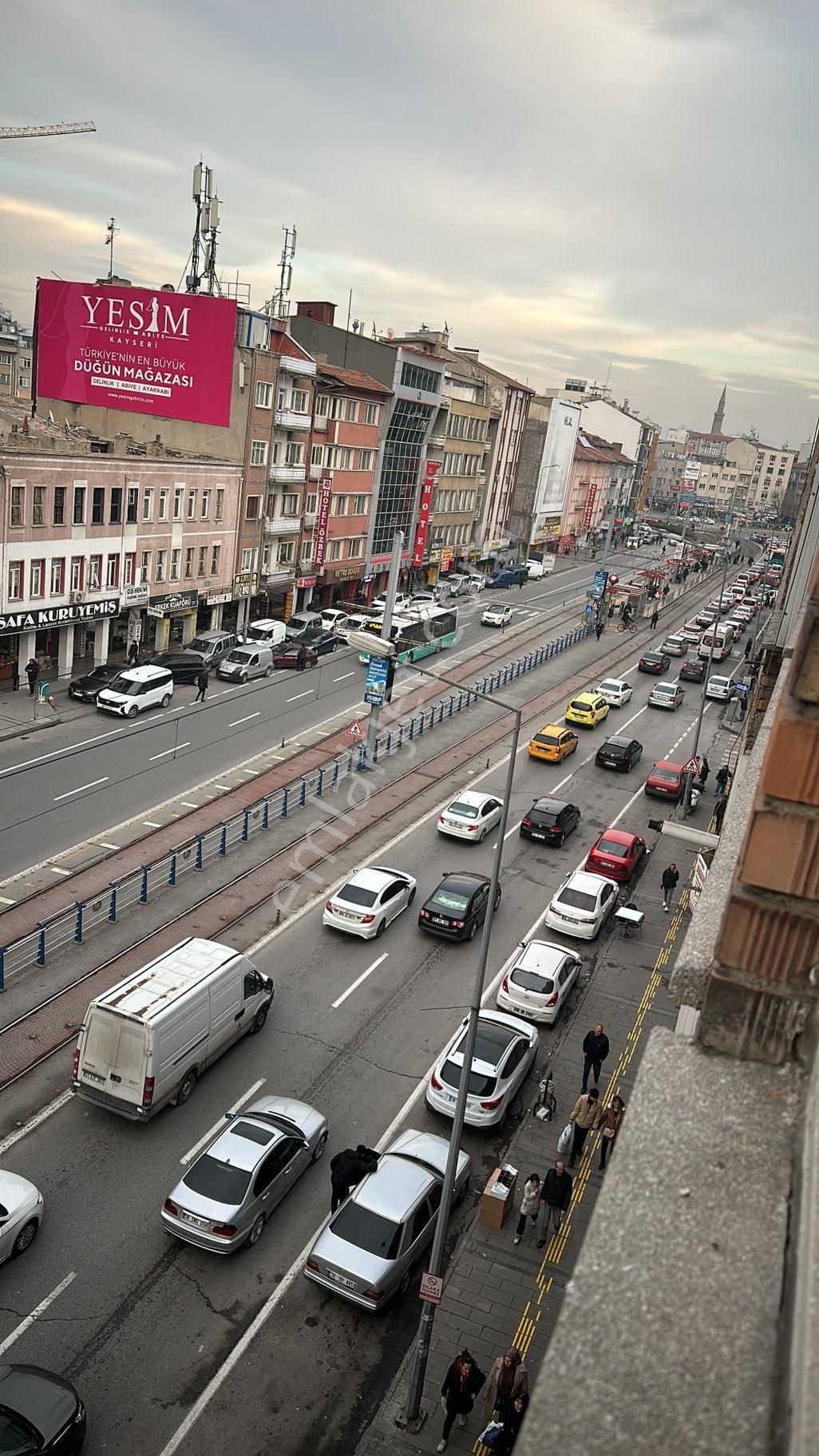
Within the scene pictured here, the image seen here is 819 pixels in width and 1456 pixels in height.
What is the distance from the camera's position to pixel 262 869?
2708 centimetres

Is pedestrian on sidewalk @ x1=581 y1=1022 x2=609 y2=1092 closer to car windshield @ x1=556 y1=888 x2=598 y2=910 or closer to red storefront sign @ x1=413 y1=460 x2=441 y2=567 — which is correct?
car windshield @ x1=556 y1=888 x2=598 y2=910

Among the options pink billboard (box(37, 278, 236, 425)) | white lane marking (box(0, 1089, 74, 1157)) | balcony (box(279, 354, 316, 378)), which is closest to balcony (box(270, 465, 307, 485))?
pink billboard (box(37, 278, 236, 425))

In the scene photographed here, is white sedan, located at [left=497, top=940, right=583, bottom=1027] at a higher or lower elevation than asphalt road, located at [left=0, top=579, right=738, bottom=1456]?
higher

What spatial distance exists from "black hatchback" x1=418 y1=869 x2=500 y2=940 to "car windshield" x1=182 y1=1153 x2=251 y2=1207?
10513 mm

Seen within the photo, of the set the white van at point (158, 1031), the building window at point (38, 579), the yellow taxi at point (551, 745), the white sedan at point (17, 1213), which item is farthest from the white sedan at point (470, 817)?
the building window at point (38, 579)

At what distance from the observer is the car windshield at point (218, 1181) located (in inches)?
566

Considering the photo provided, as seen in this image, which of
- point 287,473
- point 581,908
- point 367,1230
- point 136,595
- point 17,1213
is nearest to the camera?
point 17,1213

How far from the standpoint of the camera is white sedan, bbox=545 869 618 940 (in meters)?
25.4

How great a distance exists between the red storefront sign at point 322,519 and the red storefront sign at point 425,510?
16.3m

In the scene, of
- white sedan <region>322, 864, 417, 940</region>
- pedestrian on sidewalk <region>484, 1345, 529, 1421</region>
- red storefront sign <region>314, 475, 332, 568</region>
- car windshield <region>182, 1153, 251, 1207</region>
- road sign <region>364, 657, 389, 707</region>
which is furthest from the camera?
red storefront sign <region>314, 475, 332, 568</region>

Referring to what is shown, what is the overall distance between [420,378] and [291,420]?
19392 mm

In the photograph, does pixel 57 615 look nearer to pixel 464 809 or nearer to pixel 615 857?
pixel 464 809

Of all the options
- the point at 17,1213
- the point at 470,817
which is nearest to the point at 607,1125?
the point at 17,1213

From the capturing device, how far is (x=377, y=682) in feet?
112
